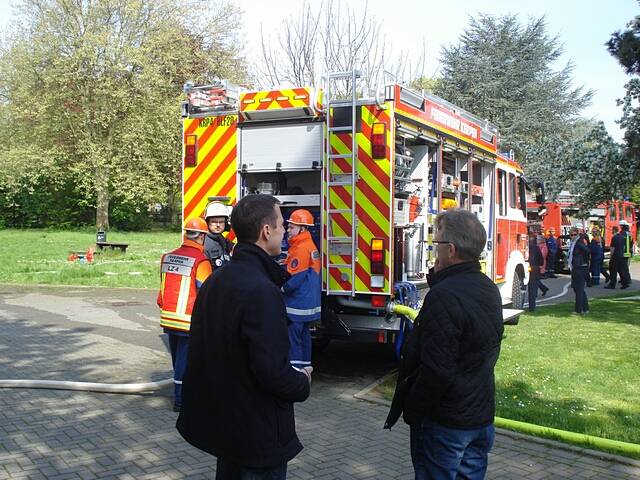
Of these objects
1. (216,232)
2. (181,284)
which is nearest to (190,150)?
(216,232)

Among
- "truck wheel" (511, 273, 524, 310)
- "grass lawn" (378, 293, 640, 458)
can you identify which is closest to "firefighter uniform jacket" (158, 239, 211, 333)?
"grass lawn" (378, 293, 640, 458)

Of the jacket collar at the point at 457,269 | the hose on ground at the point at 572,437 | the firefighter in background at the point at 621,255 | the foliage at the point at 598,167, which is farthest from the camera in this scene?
the firefighter in background at the point at 621,255

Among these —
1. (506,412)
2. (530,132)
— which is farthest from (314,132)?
(530,132)

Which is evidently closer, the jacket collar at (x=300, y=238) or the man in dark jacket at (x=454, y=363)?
the man in dark jacket at (x=454, y=363)

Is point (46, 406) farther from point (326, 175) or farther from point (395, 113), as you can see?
point (395, 113)

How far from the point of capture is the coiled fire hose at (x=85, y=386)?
21.3 ft

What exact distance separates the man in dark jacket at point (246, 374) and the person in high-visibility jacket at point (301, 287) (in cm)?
328

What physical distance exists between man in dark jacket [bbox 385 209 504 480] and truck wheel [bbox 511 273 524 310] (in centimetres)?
892

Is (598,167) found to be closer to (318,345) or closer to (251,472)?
(318,345)

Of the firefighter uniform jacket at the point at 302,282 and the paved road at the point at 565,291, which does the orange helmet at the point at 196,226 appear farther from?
the paved road at the point at 565,291

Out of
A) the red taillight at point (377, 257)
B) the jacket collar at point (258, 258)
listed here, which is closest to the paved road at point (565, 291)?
the red taillight at point (377, 257)

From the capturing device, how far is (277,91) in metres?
7.08

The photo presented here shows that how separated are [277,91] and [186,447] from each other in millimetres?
3831

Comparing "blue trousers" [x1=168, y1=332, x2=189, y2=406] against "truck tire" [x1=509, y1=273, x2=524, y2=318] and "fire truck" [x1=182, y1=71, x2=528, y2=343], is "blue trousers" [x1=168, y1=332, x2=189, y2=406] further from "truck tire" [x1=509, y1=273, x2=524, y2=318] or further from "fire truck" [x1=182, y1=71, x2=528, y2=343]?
"truck tire" [x1=509, y1=273, x2=524, y2=318]
